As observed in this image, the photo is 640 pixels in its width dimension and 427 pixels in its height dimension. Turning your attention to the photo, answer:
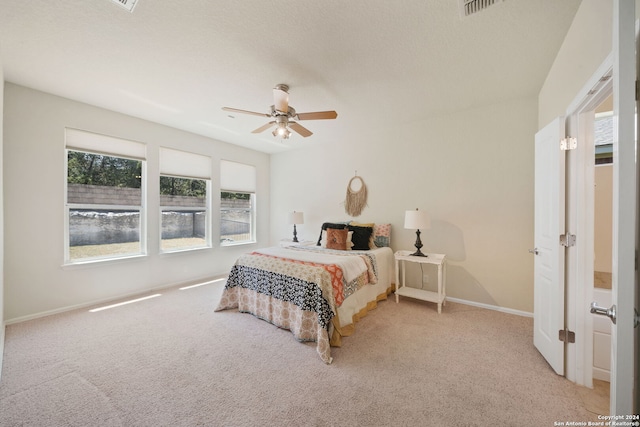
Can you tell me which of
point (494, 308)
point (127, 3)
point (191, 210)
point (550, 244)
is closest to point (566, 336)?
point (550, 244)

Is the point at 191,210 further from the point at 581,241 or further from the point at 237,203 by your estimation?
the point at 581,241

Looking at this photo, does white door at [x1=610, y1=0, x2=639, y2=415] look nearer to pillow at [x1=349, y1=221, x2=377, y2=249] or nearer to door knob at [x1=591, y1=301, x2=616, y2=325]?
door knob at [x1=591, y1=301, x2=616, y2=325]

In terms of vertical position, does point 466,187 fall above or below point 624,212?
above

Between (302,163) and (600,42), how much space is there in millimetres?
4362

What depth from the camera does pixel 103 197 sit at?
347 centimetres

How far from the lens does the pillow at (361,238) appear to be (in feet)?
12.3

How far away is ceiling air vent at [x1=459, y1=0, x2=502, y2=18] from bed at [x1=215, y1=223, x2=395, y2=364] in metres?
2.36

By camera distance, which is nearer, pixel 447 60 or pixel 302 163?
pixel 447 60

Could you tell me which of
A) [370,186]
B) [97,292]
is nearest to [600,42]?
[370,186]

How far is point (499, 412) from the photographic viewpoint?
1.56m

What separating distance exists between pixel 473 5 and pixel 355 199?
3.08 meters

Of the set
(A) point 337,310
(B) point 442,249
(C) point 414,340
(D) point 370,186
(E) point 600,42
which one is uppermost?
(E) point 600,42

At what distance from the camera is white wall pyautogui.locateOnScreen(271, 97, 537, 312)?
3.07 meters

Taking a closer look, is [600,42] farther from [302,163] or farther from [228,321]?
[302,163]
